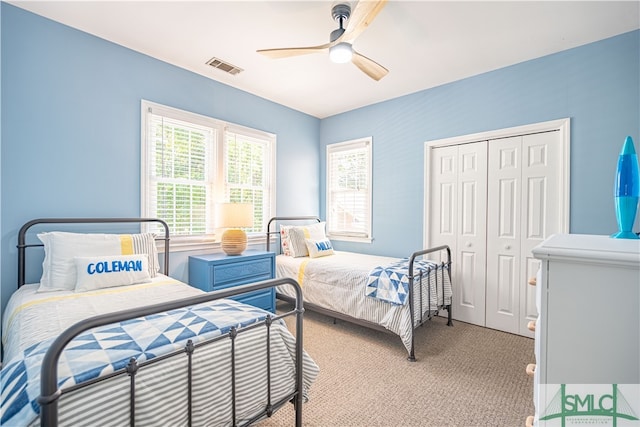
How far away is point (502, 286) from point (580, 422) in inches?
103

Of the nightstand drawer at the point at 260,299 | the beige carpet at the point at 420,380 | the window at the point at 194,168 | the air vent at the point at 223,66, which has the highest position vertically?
the air vent at the point at 223,66

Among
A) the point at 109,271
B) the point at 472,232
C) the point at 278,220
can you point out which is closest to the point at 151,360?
the point at 109,271

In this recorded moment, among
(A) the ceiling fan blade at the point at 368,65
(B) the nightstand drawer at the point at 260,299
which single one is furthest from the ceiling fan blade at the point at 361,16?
(B) the nightstand drawer at the point at 260,299

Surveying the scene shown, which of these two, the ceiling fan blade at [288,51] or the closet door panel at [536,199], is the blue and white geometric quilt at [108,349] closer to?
the ceiling fan blade at [288,51]

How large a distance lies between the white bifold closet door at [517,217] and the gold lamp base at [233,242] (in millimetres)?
2732

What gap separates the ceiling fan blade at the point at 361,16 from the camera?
1.74 m

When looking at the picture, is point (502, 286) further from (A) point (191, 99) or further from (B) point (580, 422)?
(A) point (191, 99)

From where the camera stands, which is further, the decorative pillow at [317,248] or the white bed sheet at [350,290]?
the decorative pillow at [317,248]

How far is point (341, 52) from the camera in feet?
7.29

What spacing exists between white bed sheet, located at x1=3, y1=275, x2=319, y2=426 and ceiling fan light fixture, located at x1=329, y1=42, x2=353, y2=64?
1969 mm

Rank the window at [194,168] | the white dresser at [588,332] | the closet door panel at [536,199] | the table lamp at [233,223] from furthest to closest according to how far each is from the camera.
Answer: the table lamp at [233,223] → the window at [194,168] → the closet door panel at [536,199] → the white dresser at [588,332]

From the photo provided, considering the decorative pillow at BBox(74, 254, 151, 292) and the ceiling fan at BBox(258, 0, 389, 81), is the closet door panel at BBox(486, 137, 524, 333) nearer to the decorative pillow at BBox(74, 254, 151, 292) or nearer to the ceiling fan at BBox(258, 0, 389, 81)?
the ceiling fan at BBox(258, 0, 389, 81)

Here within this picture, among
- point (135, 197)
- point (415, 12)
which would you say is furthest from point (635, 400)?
point (135, 197)

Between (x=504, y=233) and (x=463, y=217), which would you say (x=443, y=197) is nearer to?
(x=463, y=217)
